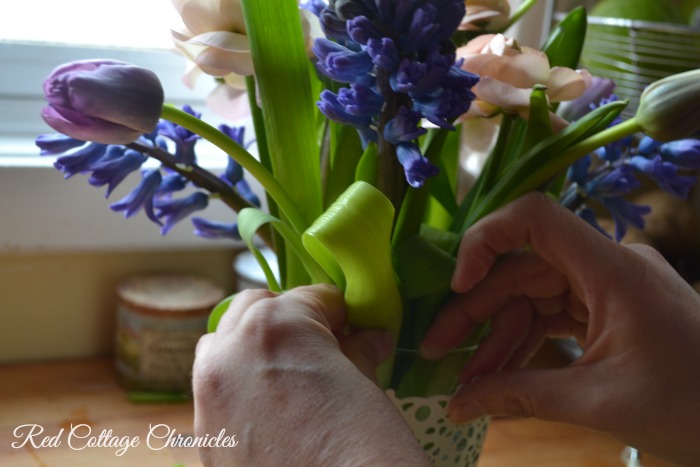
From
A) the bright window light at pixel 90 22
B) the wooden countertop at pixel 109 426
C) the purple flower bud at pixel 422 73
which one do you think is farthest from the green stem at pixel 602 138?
the bright window light at pixel 90 22

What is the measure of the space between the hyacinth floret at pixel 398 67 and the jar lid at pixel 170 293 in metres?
0.34

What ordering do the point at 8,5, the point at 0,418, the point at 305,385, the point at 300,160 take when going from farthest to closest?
the point at 8,5 < the point at 0,418 < the point at 300,160 < the point at 305,385

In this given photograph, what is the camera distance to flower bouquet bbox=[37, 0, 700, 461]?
379mm

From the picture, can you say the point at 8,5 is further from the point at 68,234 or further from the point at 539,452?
the point at 539,452

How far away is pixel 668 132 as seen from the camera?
0.41 meters

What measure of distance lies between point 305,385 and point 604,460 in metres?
0.45

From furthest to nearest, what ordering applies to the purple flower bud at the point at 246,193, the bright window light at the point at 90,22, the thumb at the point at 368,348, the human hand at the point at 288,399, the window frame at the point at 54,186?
1. the bright window light at the point at 90,22
2. the window frame at the point at 54,186
3. the purple flower bud at the point at 246,193
4. the thumb at the point at 368,348
5. the human hand at the point at 288,399

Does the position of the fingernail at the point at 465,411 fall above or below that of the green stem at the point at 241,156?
below

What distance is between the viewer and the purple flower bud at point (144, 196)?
48 centimetres

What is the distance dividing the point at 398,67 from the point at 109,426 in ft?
1.36

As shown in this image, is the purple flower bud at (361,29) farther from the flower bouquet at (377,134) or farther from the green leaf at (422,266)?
the green leaf at (422,266)

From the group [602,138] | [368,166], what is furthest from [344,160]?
[602,138]

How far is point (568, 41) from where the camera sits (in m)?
0.51

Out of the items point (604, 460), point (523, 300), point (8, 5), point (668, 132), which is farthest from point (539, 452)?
point (8, 5)
